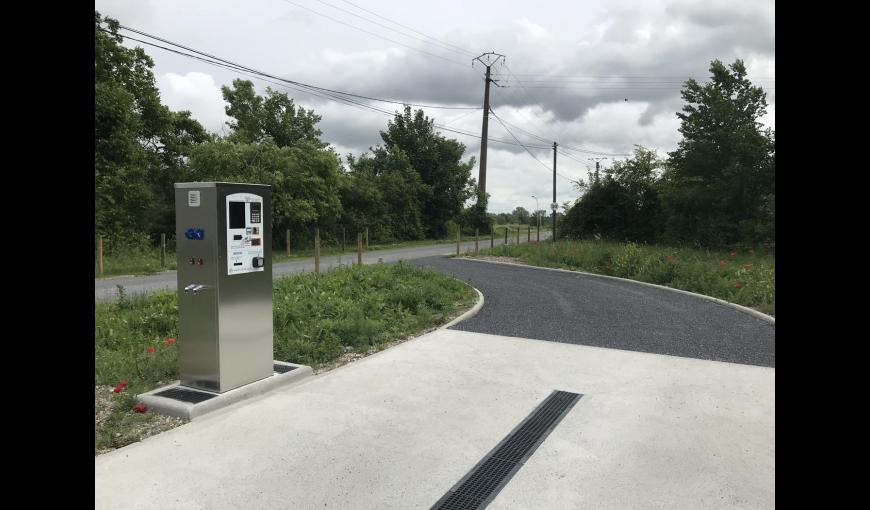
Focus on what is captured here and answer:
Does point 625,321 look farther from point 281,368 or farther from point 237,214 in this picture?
point 237,214

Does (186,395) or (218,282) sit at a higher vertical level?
(218,282)

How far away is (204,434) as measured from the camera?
4035mm

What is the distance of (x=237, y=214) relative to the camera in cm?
485

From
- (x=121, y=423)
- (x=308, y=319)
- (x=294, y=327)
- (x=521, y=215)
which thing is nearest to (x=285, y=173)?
(x=308, y=319)

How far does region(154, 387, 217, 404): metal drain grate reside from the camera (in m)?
4.56

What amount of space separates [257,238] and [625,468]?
3.44 meters

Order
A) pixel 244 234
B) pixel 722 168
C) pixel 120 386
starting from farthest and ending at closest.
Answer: pixel 722 168
pixel 244 234
pixel 120 386

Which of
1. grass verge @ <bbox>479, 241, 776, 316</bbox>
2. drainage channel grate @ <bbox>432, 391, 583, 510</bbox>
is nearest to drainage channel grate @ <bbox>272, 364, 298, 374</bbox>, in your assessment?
drainage channel grate @ <bbox>432, 391, 583, 510</bbox>

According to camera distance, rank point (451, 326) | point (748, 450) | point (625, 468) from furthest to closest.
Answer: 1. point (451, 326)
2. point (748, 450)
3. point (625, 468)

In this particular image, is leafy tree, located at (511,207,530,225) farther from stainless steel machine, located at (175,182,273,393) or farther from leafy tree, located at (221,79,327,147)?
stainless steel machine, located at (175,182,273,393)

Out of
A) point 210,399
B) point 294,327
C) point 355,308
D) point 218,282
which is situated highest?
point 218,282

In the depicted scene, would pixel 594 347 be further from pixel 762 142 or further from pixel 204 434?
pixel 762 142

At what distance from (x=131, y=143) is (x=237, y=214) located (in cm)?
1900
